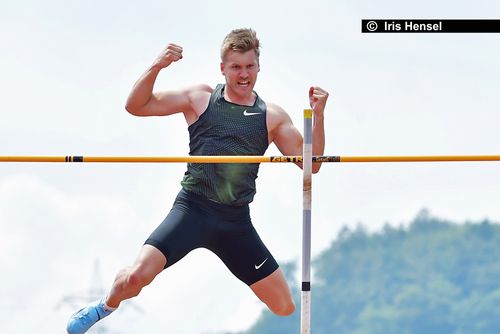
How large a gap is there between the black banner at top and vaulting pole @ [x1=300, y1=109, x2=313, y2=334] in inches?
93.1

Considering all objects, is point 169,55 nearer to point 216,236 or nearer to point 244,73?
point 244,73

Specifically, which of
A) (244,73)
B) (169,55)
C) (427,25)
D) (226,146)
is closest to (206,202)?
(226,146)

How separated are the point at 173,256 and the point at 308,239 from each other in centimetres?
99

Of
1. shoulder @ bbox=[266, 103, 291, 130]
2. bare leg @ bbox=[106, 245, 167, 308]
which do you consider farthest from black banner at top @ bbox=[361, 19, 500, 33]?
bare leg @ bbox=[106, 245, 167, 308]

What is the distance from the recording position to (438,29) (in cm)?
985

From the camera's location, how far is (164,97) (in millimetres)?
7980

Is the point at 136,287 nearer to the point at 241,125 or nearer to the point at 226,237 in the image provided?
the point at 226,237

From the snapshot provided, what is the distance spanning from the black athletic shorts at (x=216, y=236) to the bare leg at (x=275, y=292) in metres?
0.05

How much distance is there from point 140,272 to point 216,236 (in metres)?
0.67

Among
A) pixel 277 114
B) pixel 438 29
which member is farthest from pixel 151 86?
pixel 438 29

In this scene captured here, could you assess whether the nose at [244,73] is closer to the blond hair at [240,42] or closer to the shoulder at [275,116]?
the blond hair at [240,42]

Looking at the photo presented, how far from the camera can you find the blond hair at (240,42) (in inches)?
308

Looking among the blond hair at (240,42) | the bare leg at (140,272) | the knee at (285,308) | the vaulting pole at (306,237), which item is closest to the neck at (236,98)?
the blond hair at (240,42)

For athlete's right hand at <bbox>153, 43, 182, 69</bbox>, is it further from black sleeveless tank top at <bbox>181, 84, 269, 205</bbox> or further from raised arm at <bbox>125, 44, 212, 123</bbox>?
black sleeveless tank top at <bbox>181, 84, 269, 205</bbox>
